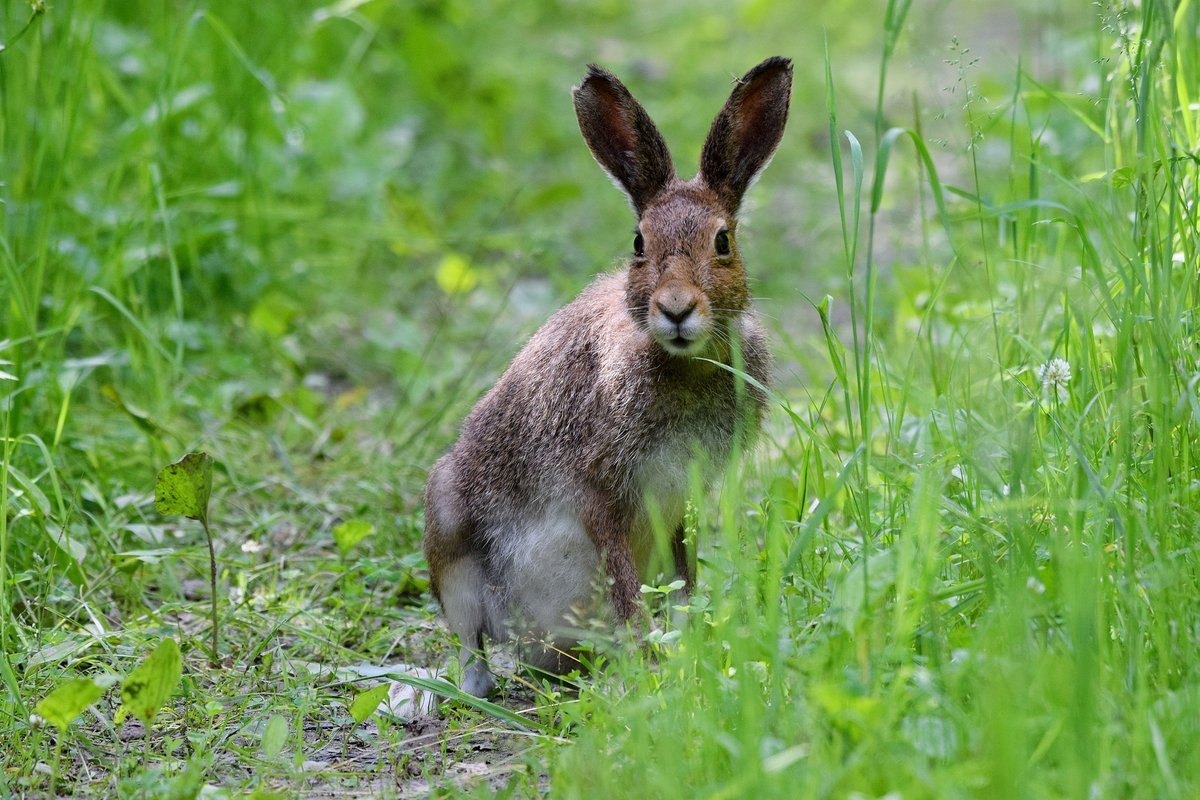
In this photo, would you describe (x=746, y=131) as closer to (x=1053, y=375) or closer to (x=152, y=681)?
(x=1053, y=375)

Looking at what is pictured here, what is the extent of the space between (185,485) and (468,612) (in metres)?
0.90

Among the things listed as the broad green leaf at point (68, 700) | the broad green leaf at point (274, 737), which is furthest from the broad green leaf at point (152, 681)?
the broad green leaf at point (274, 737)

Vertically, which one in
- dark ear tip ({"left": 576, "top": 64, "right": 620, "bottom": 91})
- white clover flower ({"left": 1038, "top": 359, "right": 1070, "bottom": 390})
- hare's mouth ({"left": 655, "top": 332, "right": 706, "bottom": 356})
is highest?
dark ear tip ({"left": 576, "top": 64, "right": 620, "bottom": 91})

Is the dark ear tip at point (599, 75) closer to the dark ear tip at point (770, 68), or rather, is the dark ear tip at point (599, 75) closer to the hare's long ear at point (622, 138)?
the hare's long ear at point (622, 138)

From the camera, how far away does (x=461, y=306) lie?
22.2 feet

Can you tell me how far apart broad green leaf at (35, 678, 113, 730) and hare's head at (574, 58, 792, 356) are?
1646mm

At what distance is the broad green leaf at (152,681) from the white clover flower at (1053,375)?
7.47 ft

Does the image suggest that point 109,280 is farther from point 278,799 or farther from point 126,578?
point 278,799

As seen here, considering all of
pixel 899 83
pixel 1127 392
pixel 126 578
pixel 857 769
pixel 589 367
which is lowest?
pixel 126 578

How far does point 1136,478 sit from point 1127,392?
30cm

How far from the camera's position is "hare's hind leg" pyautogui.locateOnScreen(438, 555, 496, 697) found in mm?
3947

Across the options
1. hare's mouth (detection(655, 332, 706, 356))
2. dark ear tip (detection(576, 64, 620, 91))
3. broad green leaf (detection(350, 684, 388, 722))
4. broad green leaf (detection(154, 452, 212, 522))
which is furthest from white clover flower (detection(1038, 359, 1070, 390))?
broad green leaf (detection(154, 452, 212, 522))

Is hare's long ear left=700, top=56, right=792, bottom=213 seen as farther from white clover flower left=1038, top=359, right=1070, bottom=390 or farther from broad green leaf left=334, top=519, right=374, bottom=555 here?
broad green leaf left=334, top=519, right=374, bottom=555

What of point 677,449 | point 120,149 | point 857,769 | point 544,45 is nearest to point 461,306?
point 120,149
